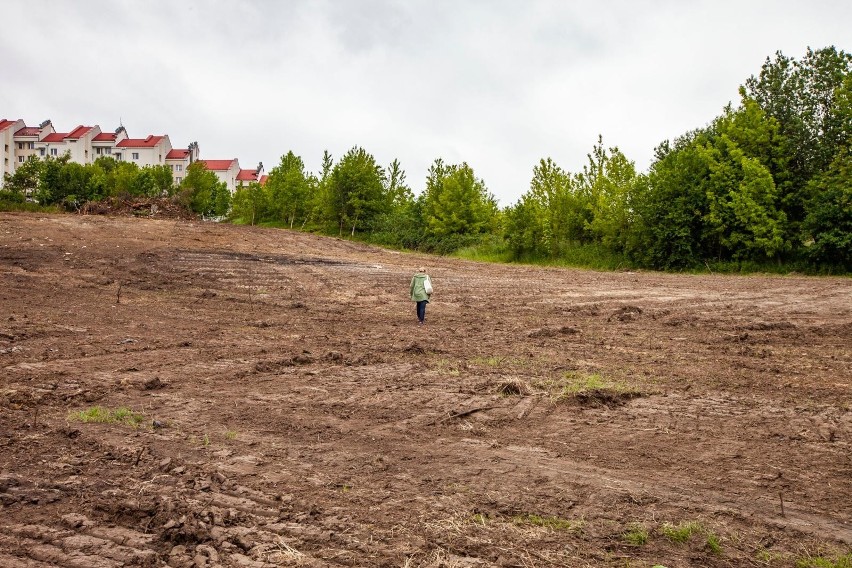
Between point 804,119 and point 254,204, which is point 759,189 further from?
point 254,204

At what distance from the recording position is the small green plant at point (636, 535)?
16.7 feet

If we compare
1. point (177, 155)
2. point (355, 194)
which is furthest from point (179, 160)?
point (355, 194)

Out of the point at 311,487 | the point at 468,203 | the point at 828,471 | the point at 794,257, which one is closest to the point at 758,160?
the point at 794,257

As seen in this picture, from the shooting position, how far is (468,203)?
53406 mm

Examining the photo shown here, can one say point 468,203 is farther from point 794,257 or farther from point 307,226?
point 794,257

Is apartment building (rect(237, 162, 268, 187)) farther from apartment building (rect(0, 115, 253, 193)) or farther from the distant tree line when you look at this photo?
the distant tree line

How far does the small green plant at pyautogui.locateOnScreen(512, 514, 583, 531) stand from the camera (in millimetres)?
5340

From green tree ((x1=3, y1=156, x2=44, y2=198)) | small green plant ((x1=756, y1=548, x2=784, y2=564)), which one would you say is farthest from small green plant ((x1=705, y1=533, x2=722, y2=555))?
green tree ((x1=3, y1=156, x2=44, y2=198))

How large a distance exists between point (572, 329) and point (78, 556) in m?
13.0

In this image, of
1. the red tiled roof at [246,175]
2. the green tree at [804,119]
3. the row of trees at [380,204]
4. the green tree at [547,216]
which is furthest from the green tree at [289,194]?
the red tiled roof at [246,175]

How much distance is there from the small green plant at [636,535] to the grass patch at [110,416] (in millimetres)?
5450

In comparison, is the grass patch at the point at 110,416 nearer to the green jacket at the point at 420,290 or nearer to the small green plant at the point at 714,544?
the small green plant at the point at 714,544

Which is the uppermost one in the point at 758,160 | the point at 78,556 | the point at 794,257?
the point at 758,160

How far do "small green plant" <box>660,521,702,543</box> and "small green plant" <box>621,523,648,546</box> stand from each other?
159 mm
